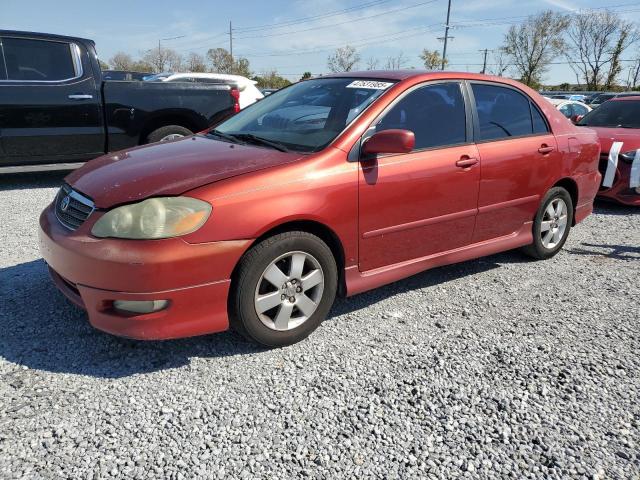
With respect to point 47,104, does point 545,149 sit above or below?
below

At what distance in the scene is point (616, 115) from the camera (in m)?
7.52

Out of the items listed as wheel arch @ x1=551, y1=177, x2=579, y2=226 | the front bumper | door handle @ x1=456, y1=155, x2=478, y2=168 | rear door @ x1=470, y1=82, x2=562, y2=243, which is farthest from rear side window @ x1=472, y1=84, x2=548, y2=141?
the front bumper

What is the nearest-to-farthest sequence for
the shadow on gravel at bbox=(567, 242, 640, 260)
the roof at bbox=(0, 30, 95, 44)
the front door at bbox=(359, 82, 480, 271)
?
the front door at bbox=(359, 82, 480, 271)
the shadow on gravel at bbox=(567, 242, 640, 260)
the roof at bbox=(0, 30, 95, 44)

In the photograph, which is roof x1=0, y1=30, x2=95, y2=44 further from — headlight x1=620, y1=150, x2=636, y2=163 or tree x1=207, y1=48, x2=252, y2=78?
tree x1=207, y1=48, x2=252, y2=78

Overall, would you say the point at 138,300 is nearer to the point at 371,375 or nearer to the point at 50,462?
the point at 50,462

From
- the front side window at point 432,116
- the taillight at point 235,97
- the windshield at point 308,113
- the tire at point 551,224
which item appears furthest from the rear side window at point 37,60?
the tire at point 551,224

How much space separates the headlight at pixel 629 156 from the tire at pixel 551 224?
7.67ft

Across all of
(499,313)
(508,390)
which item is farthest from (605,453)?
(499,313)

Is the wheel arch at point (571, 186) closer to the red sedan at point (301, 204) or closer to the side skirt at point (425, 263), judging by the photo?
the red sedan at point (301, 204)

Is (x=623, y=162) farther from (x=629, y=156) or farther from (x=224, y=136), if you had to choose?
(x=224, y=136)

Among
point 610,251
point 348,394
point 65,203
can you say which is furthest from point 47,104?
point 610,251

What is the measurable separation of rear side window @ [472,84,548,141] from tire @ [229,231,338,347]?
171cm

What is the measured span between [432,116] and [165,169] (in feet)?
6.02

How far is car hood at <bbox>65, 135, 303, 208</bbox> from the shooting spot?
8.52ft
